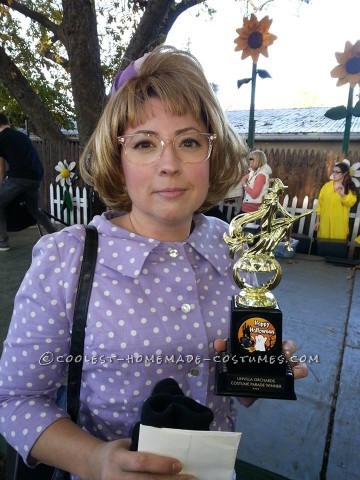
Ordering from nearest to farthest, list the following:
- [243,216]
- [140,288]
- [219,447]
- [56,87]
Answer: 1. [219,447]
2. [140,288]
3. [243,216]
4. [56,87]

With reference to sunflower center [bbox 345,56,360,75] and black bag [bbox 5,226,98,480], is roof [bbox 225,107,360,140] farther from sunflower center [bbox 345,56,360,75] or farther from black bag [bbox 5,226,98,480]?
black bag [bbox 5,226,98,480]

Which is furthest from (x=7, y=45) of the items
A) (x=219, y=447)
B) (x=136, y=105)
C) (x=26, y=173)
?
(x=219, y=447)

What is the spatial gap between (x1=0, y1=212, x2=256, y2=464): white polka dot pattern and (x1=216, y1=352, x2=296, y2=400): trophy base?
0.16 feet

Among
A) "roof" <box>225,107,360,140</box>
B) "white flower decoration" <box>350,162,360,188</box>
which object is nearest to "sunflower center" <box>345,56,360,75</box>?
"white flower decoration" <box>350,162,360,188</box>

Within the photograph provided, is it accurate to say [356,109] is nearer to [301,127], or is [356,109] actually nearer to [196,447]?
[301,127]

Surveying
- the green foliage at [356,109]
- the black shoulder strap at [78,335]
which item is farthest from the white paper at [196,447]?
the green foliage at [356,109]

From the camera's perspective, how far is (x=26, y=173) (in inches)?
186

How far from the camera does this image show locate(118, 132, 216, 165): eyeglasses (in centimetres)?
104

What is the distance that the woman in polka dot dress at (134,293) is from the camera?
3.05 feet

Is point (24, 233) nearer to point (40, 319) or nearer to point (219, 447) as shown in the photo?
point (40, 319)

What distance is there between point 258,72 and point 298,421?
18.2 ft

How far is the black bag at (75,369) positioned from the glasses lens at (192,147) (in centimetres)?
38

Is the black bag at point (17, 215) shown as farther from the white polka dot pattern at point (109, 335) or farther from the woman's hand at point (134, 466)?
the woman's hand at point (134, 466)

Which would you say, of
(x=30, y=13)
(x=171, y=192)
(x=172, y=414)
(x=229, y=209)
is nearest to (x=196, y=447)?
(x=172, y=414)
